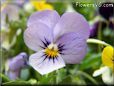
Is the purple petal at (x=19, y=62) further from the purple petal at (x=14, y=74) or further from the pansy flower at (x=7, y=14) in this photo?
the pansy flower at (x=7, y=14)

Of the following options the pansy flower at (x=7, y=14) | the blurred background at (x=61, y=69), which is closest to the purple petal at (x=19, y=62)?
the blurred background at (x=61, y=69)

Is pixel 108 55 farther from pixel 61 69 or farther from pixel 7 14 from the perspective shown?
pixel 7 14

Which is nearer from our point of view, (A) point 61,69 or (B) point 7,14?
(A) point 61,69

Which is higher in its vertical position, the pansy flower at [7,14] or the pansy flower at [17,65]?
the pansy flower at [7,14]

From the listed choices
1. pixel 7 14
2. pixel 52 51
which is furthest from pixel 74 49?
pixel 7 14

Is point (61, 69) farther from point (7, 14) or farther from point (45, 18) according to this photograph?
point (7, 14)

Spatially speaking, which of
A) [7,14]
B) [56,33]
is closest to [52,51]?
[56,33]

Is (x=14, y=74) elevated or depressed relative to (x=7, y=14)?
depressed
